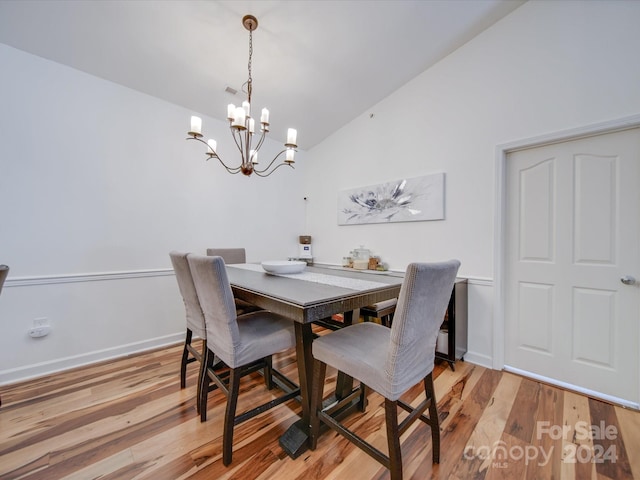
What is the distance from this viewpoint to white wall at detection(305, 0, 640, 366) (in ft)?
6.09

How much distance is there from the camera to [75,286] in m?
2.31

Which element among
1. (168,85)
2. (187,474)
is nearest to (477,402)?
(187,474)

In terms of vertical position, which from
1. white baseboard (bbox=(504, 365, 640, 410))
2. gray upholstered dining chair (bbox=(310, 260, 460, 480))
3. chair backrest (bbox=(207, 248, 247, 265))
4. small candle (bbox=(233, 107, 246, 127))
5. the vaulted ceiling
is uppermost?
the vaulted ceiling

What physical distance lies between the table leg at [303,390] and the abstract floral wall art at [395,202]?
1.89 metres

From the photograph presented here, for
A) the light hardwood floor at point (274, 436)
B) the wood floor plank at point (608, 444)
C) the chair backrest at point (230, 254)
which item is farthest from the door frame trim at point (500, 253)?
the chair backrest at point (230, 254)

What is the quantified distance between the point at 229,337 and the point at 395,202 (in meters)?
2.29

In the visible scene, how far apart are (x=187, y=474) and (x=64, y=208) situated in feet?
7.69

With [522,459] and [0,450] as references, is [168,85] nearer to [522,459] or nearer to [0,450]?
[0,450]

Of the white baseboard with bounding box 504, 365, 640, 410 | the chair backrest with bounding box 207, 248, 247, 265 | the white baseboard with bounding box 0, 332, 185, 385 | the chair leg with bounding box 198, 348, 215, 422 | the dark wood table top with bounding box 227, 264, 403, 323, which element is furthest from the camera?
the chair backrest with bounding box 207, 248, 247, 265

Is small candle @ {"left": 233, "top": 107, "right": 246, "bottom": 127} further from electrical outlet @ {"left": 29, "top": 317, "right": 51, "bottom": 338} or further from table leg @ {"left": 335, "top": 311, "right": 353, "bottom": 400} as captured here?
electrical outlet @ {"left": 29, "top": 317, "right": 51, "bottom": 338}

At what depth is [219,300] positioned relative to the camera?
1336mm

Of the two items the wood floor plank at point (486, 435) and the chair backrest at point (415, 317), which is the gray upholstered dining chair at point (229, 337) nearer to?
the chair backrest at point (415, 317)

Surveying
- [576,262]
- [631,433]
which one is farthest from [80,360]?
[576,262]

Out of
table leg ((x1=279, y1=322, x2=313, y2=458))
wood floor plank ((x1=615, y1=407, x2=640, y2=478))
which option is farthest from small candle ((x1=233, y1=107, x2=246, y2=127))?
wood floor plank ((x1=615, y1=407, x2=640, y2=478))
